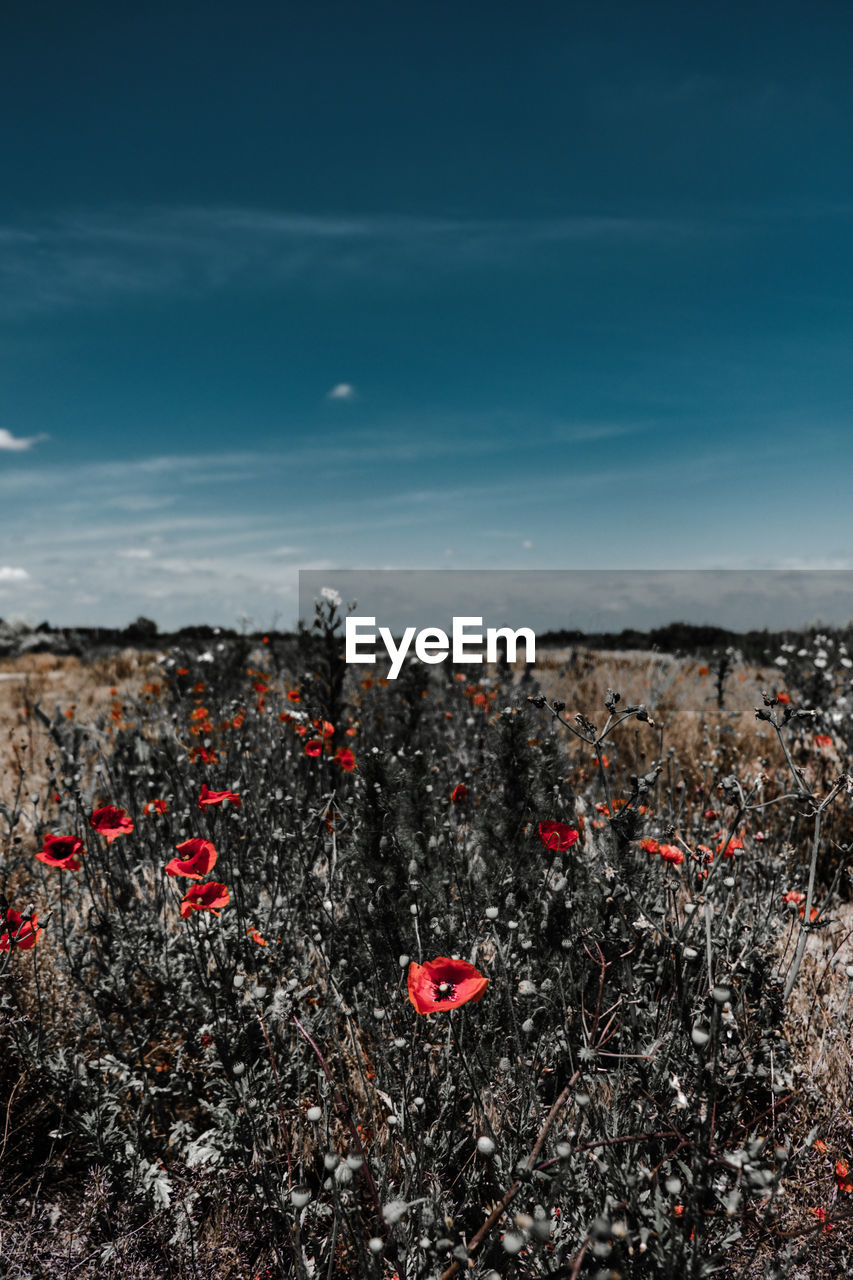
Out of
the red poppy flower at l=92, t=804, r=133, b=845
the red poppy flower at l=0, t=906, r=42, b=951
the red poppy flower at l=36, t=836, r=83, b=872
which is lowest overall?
the red poppy flower at l=0, t=906, r=42, b=951

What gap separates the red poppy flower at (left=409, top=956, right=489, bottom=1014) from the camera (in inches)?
63.8

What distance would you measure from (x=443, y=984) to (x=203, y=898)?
0.99 metres

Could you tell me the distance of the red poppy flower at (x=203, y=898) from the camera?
226cm

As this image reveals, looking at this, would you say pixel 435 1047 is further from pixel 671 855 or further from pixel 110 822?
pixel 110 822

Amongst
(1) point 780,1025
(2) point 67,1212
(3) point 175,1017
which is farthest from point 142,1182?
(1) point 780,1025

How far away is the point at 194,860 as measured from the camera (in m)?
2.46

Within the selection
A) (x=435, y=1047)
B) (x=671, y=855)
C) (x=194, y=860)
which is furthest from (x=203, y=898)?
(x=671, y=855)

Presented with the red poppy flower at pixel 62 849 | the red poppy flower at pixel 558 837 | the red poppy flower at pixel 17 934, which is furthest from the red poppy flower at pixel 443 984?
the red poppy flower at pixel 62 849

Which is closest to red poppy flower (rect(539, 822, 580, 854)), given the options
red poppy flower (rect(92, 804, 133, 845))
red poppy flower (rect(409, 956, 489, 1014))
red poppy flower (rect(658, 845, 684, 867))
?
red poppy flower (rect(658, 845, 684, 867))

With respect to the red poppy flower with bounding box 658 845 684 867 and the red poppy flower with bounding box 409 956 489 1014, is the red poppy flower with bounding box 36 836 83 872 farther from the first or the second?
the red poppy flower with bounding box 658 845 684 867

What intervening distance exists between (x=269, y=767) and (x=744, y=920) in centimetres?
332

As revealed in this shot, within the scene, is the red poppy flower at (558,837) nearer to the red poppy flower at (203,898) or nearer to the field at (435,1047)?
the field at (435,1047)

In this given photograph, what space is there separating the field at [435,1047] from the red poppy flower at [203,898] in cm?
1

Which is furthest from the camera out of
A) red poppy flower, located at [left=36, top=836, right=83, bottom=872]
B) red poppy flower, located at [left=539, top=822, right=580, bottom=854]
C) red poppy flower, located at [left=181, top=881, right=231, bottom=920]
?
red poppy flower, located at [left=36, top=836, right=83, bottom=872]
